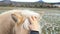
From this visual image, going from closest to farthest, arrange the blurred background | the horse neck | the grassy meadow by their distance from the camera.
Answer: the horse neck, the grassy meadow, the blurred background

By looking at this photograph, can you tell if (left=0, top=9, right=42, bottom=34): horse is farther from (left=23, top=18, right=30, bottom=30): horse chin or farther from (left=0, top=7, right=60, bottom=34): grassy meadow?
(left=0, top=7, right=60, bottom=34): grassy meadow

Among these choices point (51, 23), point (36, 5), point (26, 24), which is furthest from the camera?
point (36, 5)

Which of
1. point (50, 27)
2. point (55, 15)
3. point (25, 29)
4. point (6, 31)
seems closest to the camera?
point (25, 29)

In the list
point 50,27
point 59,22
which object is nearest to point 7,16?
point 50,27

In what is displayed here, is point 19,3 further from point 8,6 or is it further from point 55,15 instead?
point 55,15

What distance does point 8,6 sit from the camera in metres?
1.81

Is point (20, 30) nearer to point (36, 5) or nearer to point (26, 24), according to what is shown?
point (26, 24)

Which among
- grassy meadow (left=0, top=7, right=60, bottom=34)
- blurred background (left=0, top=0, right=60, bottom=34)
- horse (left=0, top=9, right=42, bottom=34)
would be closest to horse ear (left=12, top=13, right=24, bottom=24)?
horse (left=0, top=9, right=42, bottom=34)

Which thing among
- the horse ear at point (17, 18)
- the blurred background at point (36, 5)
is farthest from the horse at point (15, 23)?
the blurred background at point (36, 5)

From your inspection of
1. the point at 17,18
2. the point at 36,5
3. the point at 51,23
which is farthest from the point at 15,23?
the point at 36,5

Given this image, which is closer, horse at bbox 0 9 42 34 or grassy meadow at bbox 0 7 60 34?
horse at bbox 0 9 42 34

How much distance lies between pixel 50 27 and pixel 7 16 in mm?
705

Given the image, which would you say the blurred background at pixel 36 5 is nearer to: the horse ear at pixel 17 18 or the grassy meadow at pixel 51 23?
the grassy meadow at pixel 51 23

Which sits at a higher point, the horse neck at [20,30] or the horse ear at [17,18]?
the horse ear at [17,18]
